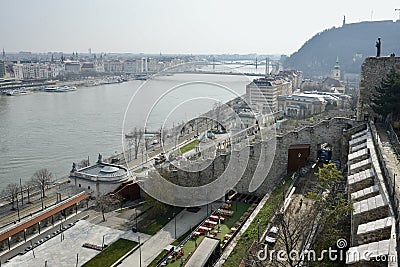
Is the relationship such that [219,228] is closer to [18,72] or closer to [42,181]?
[42,181]

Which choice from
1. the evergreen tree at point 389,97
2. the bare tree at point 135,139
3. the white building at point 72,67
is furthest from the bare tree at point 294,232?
the white building at point 72,67

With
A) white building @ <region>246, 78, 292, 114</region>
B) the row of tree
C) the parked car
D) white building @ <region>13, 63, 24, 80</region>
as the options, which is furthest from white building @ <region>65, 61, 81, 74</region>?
the parked car

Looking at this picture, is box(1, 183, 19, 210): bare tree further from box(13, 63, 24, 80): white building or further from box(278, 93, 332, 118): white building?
box(13, 63, 24, 80): white building

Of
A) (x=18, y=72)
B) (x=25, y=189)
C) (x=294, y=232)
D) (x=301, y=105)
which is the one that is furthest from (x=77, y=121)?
(x=18, y=72)

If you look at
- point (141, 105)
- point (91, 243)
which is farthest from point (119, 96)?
point (91, 243)

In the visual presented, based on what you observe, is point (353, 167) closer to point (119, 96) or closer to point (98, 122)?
point (98, 122)

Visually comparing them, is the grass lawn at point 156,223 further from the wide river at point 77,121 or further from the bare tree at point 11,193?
the wide river at point 77,121
